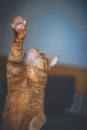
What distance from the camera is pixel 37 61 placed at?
0.84 meters

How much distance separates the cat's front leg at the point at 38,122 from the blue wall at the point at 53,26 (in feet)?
0.60

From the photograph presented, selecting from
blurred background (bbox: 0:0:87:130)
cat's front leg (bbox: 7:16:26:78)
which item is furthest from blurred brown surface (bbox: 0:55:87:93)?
cat's front leg (bbox: 7:16:26:78)

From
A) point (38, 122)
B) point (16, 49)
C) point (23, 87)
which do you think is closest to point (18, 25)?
point (16, 49)

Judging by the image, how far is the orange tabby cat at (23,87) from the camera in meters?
0.82

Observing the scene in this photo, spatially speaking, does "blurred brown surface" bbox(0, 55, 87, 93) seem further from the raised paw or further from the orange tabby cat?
the raised paw

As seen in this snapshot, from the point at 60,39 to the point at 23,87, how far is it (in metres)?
0.20

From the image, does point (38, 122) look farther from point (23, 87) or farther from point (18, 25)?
point (18, 25)

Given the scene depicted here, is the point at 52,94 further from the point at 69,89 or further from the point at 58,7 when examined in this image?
the point at 58,7

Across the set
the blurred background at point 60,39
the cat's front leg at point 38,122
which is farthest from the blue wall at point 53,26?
the cat's front leg at point 38,122

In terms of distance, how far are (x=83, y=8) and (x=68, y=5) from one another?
2.1 inches

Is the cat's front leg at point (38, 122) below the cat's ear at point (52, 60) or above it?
below

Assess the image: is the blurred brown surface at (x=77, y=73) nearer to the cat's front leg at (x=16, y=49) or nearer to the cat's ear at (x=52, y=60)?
the cat's ear at (x=52, y=60)

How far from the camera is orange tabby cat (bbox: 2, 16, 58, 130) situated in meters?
0.82

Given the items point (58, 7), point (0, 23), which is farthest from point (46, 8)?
point (0, 23)
